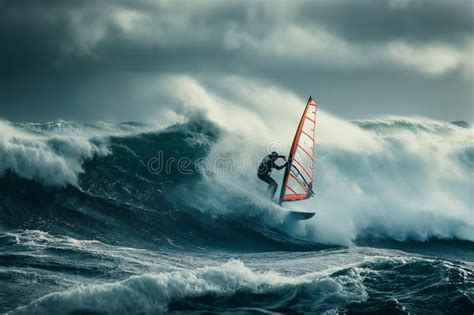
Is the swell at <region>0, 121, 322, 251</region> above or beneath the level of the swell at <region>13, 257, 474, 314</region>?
above

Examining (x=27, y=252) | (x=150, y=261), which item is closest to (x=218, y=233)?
(x=150, y=261)

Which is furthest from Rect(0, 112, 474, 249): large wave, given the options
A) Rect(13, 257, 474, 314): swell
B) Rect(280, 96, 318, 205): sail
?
Rect(13, 257, 474, 314): swell

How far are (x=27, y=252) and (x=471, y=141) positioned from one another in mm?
27111

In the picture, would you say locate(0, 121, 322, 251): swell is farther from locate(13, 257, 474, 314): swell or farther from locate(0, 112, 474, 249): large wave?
locate(13, 257, 474, 314): swell

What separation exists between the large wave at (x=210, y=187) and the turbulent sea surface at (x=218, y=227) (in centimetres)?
6

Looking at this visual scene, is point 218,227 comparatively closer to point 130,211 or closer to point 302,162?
point 130,211

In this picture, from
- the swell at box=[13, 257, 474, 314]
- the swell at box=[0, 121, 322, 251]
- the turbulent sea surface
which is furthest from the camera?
the swell at box=[0, 121, 322, 251]

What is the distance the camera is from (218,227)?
18.6m

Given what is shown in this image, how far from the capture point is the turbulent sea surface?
11312mm

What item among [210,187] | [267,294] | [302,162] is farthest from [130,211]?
[267,294]

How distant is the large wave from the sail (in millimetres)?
823

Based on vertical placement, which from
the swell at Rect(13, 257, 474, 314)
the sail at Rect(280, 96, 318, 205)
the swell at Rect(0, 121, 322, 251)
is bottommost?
the swell at Rect(13, 257, 474, 314)

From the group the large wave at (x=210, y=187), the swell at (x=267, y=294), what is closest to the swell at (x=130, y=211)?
the large wave at (x=210, y=187)

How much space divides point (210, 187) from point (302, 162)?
328cm
